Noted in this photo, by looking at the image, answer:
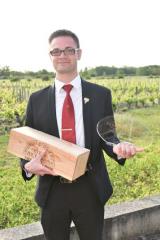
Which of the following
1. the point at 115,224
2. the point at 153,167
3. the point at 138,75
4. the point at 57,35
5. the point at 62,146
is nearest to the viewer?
the point at 62,146

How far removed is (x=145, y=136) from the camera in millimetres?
2223

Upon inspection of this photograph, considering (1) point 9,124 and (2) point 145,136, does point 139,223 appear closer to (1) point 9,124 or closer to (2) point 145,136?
(2) point 145,136

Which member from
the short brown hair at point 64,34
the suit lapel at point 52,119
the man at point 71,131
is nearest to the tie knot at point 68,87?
the man at point 71,131

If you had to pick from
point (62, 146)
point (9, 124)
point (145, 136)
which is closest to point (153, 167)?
point (145, 136)

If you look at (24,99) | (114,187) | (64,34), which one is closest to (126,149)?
(64,34)

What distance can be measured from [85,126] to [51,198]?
18.0 inches

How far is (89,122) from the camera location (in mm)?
2156

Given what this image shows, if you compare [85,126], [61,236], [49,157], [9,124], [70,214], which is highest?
[85,126]

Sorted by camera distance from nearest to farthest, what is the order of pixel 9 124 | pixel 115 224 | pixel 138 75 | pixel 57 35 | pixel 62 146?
pixel 62 146 → pixel 57 35 → pixel 115 224 → pixel 9 124 → pixel 138 75

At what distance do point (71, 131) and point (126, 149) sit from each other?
1.09ft

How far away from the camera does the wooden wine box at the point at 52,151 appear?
1941 mm

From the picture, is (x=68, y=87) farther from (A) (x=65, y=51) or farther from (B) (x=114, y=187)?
(B) (x=114, y=187)

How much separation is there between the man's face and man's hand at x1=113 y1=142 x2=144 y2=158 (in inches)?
19.3

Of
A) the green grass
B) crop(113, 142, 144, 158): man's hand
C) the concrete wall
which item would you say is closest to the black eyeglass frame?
crop(113, 142, 144, 158): man's hand
